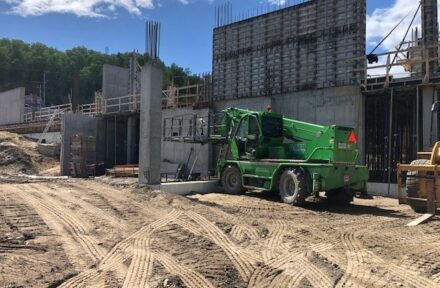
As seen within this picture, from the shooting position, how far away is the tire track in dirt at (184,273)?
5535 mm

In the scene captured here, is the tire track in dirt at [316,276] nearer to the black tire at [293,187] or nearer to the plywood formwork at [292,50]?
the black tire at [293,187]

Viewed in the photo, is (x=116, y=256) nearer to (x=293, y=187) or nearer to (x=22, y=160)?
(x=293, y=187)

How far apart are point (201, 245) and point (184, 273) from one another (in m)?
1.82

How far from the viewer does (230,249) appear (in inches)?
296

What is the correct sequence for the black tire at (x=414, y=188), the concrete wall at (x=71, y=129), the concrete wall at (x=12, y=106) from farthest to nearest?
1. the concrete wall at (x=12, y=106)
2. the concrete wall at (x=71, y=129)
3. the black tire at (x=414, y=188)

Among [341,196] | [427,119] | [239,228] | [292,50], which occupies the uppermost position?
[292,50]

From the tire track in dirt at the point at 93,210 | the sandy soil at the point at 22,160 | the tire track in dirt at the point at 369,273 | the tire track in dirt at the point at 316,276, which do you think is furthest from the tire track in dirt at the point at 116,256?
the sandy soil at the point at 22,160

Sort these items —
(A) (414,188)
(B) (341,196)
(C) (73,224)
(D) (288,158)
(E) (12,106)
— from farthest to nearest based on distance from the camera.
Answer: (E) (12,106) → (D) (288,158) → (B) (341,196) → (A) (414,188) → (C) (73,224)

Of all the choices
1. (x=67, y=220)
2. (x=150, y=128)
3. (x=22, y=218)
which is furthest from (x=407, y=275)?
(x=150, y=128)

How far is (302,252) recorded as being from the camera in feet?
24.1

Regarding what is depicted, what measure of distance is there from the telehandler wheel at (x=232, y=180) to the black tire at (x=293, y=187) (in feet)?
7.48

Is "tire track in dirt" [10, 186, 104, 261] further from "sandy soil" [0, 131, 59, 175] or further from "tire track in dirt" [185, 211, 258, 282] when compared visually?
"sandy soil" [0, 131, 59, 175]

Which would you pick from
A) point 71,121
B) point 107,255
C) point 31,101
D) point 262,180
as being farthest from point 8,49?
point 107,255

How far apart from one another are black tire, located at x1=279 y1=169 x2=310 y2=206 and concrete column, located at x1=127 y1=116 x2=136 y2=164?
15875 millimetres
